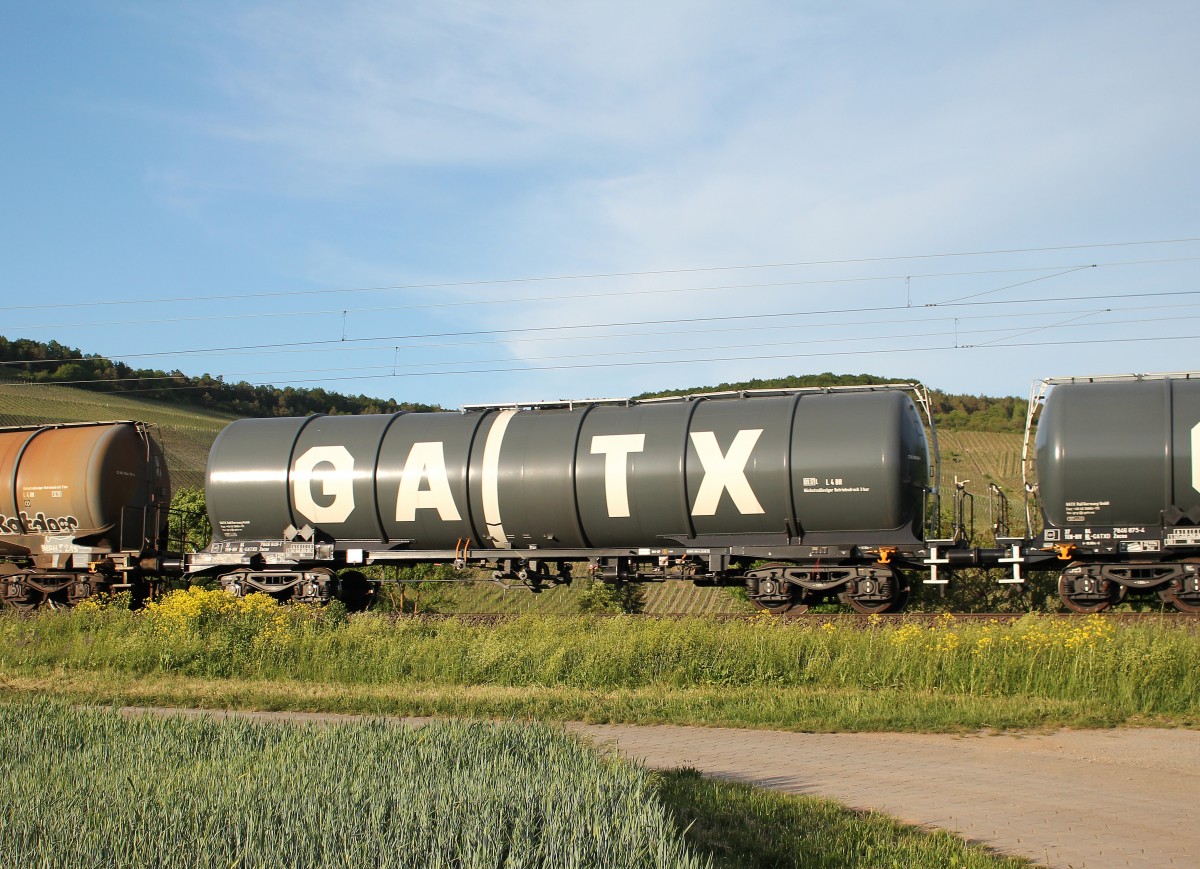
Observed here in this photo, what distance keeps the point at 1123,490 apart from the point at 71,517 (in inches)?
818

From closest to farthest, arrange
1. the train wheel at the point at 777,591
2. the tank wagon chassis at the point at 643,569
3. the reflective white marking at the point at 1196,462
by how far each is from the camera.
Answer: the reflective white marking at the point at 1196,462, the tank wagon chassis at the point at 643,569, the train wheel at the point at 777,591

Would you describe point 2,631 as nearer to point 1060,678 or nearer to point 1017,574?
point 1060,678

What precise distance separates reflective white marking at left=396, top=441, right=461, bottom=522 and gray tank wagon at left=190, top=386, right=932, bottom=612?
0.03 metres

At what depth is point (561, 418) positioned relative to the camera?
2005 cm

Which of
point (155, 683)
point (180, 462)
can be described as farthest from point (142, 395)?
point (155, 683)

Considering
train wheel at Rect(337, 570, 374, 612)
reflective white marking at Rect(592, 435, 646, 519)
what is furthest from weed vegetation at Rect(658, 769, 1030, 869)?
train wheel at Rect(337, 570, 374, 612)

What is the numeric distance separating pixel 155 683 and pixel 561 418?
28.9 ft

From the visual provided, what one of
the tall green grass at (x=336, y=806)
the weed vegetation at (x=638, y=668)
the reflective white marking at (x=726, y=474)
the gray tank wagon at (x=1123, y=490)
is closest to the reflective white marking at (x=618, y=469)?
the reflective white marking at (x=726, y=474)

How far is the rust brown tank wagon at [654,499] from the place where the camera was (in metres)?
17.4

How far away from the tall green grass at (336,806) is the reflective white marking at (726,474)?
10.9 metres

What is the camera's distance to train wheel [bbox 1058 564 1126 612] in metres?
17.6

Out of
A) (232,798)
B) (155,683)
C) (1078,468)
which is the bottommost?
(155,683)

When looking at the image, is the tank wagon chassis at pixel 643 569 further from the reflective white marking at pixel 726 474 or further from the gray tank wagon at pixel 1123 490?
the gray tank wagon at pixel 1123 490

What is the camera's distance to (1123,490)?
17125mm
